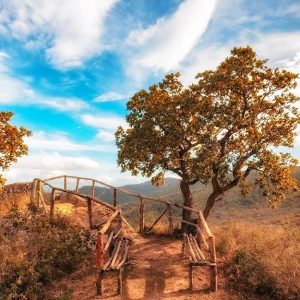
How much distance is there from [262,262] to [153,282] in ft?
13.2

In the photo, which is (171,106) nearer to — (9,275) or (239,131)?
(239,131)

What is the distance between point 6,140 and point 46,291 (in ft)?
22.8

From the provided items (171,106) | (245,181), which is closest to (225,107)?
(171,106)

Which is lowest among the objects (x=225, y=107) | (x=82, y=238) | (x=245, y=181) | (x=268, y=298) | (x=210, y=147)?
(x=268, y=298)

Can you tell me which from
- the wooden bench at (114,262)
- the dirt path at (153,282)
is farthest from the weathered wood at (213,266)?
the wooden bench at (114,262)

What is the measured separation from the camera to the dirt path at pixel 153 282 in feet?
39.8

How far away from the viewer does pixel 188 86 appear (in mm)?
18672

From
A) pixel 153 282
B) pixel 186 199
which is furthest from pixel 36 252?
pixel 186 199

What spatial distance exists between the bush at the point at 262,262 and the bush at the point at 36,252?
6.12 meters

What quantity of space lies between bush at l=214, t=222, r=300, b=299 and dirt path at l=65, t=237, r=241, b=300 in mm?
960

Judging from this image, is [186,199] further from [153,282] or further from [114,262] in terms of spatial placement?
[114,262]

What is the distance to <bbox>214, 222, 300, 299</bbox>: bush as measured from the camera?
12.2m

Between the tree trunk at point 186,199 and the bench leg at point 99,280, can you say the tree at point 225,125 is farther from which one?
the bench leg at point 99,280

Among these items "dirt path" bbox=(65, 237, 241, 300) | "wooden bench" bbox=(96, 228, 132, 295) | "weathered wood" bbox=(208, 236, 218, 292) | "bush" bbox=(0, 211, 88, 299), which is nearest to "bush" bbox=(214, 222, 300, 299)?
"dirt path" bbox=(65, 237, 241, 300)
